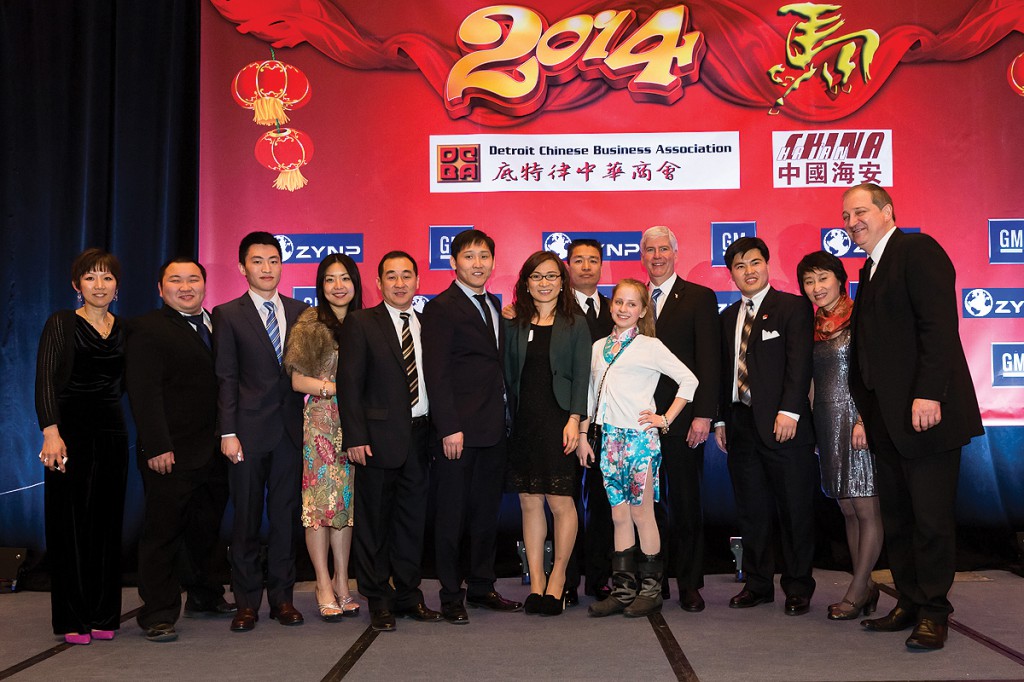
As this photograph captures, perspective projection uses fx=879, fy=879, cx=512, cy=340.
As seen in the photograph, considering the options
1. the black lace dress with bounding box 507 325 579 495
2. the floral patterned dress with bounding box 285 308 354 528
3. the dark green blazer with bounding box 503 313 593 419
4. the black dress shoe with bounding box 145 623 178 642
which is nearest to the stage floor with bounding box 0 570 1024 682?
the black dress shoe with bounding box 145 623 178 642

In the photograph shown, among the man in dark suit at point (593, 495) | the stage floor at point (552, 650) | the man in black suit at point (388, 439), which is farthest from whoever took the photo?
the man in dark suit at point (593, 495)

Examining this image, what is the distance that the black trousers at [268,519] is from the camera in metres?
3.85

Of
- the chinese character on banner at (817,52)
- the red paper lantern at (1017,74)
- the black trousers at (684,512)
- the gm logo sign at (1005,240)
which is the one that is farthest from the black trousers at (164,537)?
the red paper lantern at (1017,74)

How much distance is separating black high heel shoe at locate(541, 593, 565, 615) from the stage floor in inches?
1.3

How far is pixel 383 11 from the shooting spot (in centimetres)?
523

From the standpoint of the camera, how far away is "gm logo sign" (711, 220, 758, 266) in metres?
5.18

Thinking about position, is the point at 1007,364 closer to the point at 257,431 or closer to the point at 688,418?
the point at 688,418

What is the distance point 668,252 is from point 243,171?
2.62 metres

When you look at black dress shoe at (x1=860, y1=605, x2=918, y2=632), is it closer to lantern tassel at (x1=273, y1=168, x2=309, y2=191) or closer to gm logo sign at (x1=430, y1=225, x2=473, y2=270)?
gm logo sign at (x1=430, y1=225, x2=473, y2=270)

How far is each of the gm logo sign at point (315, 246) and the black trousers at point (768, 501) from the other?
2.43 metres

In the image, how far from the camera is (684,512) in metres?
4.10

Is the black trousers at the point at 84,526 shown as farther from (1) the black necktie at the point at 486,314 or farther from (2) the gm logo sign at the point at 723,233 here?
(2) the gm logo sign at the point at 723,233

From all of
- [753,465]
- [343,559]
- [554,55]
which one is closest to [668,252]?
[753,465]

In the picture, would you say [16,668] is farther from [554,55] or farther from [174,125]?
[554,55]
